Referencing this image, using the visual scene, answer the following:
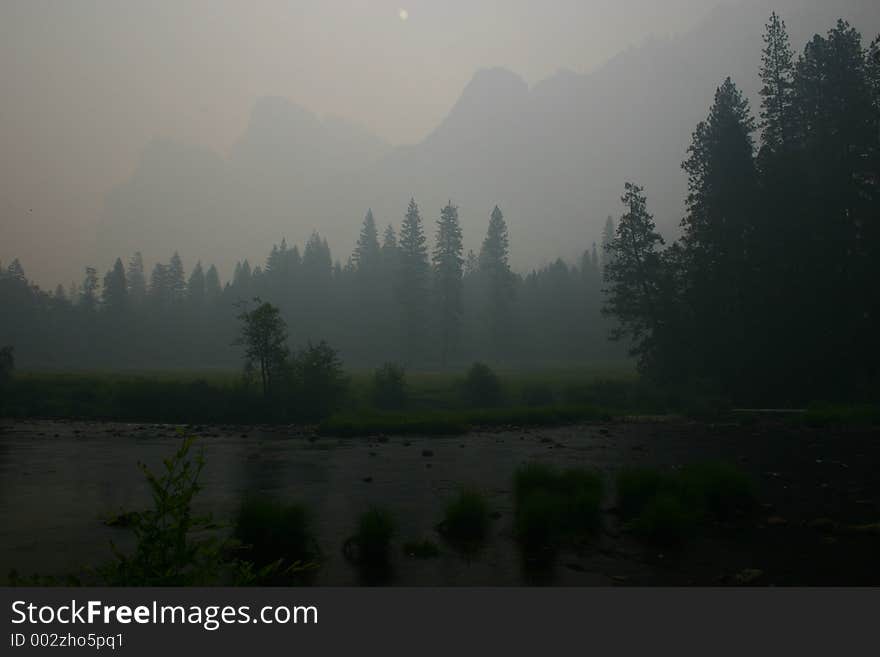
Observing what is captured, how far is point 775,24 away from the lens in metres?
42.0

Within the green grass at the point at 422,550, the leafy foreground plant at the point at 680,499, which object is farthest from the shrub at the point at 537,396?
the green grass at the point at 422,550

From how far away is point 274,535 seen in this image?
9.41m

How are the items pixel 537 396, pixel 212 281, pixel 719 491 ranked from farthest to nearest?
pixel 212 281
pixel 537 396
pixel 719 491

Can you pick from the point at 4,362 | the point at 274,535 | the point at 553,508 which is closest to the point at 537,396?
the point at 553,508

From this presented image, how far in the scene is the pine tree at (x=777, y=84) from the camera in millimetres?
41469

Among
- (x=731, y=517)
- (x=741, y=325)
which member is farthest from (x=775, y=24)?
(x=731, y=517)

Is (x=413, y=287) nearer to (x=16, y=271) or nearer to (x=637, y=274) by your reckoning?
(x=637, y=274)

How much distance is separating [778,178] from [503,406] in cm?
2534

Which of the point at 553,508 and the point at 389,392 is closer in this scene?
the point at 553,508

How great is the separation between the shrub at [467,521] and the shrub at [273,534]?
2.82m

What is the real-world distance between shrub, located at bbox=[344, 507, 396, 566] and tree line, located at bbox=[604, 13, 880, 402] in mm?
35466

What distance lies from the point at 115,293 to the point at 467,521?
122407 millimetres

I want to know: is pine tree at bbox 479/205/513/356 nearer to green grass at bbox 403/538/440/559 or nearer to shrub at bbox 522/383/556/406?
shrub at bbox 522/383/556/406

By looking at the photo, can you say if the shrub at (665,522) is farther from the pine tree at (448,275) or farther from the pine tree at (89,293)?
the pine tree at (89,293)
